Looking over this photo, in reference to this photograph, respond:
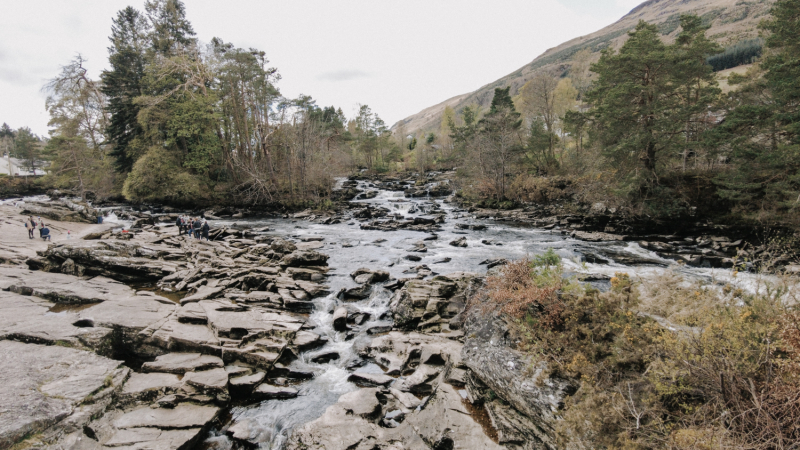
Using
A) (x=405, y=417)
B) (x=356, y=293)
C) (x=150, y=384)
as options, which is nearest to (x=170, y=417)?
(x=150, y=384)

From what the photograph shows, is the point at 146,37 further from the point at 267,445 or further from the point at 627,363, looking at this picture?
the point at 627,363

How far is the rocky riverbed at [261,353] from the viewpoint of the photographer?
533cm

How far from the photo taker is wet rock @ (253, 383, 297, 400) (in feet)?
23.3

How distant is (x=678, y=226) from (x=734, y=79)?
12.3m

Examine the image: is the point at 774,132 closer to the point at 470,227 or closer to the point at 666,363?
the point at 470,227

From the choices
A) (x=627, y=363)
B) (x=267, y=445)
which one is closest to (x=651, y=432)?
(x=627, y=363)

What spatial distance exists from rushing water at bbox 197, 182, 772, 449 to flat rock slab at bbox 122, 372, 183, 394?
4.78ft

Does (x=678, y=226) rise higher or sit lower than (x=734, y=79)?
lower

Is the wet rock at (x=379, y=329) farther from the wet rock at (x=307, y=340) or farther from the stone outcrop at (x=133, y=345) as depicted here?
the stone outcrop at (x=133, y=345)

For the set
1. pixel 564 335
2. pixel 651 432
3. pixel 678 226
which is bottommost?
pixel 678 226

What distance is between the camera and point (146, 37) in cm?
4100

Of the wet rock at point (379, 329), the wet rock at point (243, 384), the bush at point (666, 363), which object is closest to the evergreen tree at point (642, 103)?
the bush at point (666, 363)

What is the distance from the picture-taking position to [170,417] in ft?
19.4

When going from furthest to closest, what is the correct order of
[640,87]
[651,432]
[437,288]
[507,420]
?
[640,87]
[437,288]
[507,420]
[651,432]
